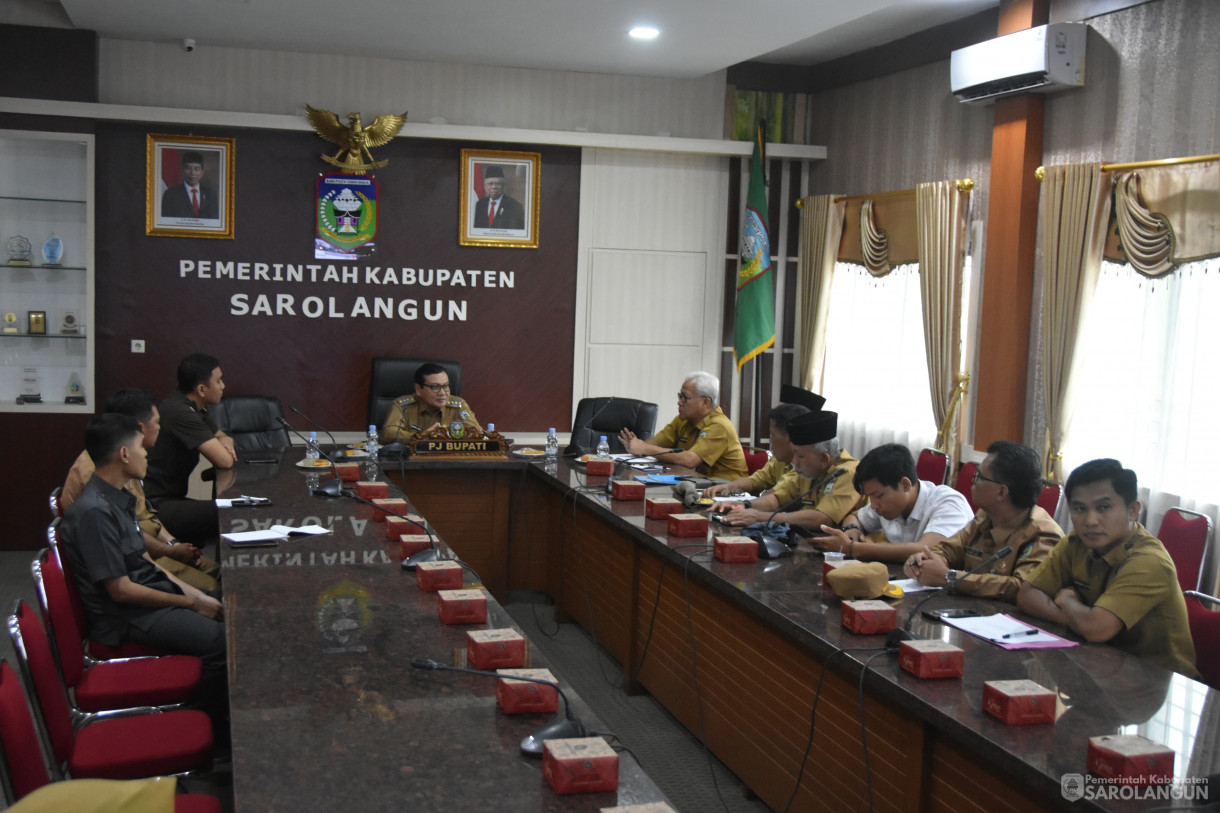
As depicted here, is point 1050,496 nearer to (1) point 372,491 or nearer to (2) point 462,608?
(1) point 372,491

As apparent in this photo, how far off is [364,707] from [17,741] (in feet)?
1.84

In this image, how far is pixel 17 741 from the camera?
1.72m

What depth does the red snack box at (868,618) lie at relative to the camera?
8.08 ft

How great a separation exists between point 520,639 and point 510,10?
3.75 m

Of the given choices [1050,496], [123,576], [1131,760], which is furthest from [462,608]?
[1050,496]

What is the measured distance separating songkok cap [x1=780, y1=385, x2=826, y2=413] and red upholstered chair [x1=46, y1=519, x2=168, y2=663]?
10.4 ft

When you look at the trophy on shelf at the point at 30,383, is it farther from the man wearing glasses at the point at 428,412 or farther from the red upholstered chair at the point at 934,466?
the red upholstered chair at the point at 934,466

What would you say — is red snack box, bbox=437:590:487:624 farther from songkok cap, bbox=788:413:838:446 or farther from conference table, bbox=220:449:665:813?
songkok cap, bbox=788:413:838:446

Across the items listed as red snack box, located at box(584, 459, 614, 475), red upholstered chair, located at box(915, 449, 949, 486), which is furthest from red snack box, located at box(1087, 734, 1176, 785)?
red upholstered chair, located at box(915, 449, 949, 486)

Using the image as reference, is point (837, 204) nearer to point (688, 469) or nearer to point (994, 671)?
point (688, 469)

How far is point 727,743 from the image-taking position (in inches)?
124

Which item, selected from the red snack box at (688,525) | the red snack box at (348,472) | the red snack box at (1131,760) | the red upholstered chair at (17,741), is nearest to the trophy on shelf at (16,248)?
the red snack box at (348,472)

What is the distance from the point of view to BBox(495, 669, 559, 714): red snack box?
6.18 ft

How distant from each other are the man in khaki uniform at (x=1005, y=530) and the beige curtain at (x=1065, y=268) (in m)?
1.95
